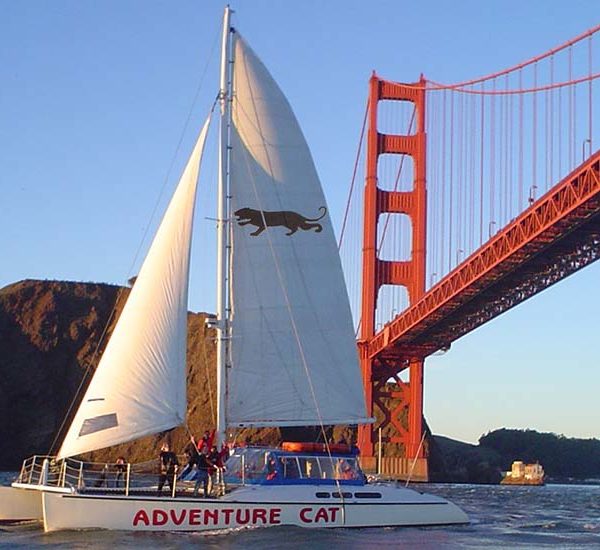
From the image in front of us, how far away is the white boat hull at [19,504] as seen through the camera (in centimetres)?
1831

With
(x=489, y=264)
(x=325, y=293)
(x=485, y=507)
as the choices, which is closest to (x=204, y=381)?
(x=489, y=264)

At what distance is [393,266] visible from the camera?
5072 centimetres

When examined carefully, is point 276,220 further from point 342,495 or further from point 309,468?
point 342,495

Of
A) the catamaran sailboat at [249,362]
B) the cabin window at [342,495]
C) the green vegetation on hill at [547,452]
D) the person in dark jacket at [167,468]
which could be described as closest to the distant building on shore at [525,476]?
the green vegetation on hill at [547,452]

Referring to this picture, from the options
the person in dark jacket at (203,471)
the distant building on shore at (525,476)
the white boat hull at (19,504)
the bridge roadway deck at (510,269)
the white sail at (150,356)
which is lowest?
the distant building on shore at (525,476)

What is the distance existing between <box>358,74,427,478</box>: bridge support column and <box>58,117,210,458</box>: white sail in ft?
102

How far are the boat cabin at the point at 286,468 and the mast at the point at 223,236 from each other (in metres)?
0.57

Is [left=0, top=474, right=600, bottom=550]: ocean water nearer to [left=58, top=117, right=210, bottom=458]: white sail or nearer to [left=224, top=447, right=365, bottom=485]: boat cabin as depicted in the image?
[left=224, top=447, right=365, bottom=485]: boat cabin

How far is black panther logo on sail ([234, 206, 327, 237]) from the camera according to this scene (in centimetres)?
1920

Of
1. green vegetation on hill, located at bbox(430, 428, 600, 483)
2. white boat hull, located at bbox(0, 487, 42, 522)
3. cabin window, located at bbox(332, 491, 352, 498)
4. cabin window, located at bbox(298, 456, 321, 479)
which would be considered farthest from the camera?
green vegetation on hill, located at bbox(430, 428, 600, 483)

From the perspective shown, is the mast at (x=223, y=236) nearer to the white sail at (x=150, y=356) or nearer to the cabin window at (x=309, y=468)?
the white sail at (x=150, y=356)

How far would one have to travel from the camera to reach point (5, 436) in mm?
65688

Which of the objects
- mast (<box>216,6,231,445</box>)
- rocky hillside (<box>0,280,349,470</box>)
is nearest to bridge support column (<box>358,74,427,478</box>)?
rocky hillside (<box>0,280,349,470</box>)

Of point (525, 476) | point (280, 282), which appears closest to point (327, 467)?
point (280, 282)
